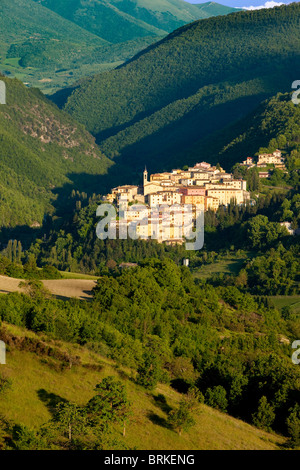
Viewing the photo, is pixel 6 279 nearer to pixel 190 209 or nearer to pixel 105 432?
pixel 105 432

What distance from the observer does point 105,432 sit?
2966cm

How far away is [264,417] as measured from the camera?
35656 mm

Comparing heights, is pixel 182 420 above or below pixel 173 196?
below

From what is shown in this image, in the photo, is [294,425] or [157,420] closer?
[157,420]

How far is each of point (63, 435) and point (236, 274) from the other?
199 feet

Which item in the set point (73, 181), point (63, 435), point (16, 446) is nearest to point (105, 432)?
point (63, 435)

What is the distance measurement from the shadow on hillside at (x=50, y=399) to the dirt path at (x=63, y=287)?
1638cm

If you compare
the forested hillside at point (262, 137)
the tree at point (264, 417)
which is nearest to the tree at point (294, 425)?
the tree at point (264, 417)

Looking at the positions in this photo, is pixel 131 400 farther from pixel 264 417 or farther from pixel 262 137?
pixel 262 137

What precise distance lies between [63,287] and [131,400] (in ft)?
76.1

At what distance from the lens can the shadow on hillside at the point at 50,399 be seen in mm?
31977

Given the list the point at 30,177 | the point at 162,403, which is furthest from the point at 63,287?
the point at 30,177

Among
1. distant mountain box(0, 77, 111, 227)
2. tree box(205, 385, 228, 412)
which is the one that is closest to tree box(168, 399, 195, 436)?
tree box(205, 385, 228, 412)
